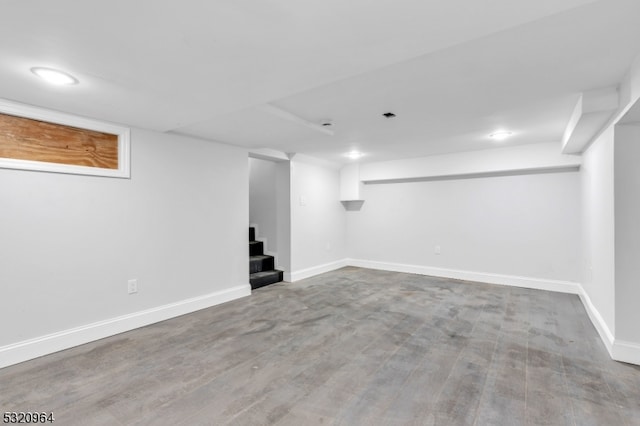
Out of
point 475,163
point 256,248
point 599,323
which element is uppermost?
point 475,163

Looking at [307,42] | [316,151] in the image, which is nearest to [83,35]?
[307,42]

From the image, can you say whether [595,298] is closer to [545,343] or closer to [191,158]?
[545,343]

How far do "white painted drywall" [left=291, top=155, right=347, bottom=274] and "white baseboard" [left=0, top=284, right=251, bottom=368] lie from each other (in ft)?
5.48

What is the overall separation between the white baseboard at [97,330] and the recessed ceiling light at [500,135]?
390cm

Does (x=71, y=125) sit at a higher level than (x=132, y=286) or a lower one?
higher

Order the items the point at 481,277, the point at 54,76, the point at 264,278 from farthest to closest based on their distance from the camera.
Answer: the point at 481,277 → the point at 264,278 → the point at 54,76

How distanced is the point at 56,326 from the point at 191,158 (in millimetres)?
2009

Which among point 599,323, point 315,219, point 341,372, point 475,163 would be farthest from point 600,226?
point 315,219

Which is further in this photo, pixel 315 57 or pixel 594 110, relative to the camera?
pixel 594 110

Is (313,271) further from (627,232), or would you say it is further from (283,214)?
(627,232)

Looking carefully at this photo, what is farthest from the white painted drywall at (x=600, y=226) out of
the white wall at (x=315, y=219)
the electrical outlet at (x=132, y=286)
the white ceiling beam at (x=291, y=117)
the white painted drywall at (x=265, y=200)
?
the electrical outlet at (x=132, y=286)

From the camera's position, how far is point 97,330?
2725 millimetres

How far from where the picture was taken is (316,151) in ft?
15.1

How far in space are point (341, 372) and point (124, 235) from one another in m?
2.42
